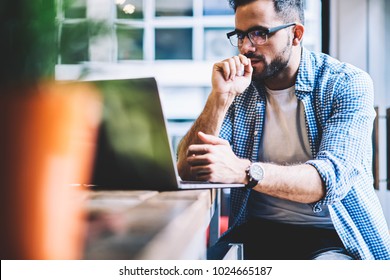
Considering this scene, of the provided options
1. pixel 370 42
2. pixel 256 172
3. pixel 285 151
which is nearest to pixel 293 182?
pixel 256 172

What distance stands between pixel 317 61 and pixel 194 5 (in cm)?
118

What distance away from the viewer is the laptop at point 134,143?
2.28ft

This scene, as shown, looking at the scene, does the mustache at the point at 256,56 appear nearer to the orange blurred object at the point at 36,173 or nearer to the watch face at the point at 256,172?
the watch face at the point at 256,172

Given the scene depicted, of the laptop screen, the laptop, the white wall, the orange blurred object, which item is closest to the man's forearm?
the laptop

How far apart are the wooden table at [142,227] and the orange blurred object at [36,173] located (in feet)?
0.10

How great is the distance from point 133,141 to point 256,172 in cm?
36

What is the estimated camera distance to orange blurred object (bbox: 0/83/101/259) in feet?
1.33

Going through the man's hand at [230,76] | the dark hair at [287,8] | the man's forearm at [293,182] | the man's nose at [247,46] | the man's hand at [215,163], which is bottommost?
the man's forearm at [293,182]

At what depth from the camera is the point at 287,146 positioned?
137cm

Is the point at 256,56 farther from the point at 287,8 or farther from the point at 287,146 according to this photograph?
the point at 287,146

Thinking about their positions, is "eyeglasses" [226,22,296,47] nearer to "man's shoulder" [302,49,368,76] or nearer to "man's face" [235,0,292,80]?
"man's face" [235,0,292,80]

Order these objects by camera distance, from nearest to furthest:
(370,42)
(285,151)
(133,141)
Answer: (133,141), (285,151), (370,42)

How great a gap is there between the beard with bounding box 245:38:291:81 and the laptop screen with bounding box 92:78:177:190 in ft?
2.34

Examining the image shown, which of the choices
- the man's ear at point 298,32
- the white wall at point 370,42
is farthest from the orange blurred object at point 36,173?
the white wall at point 370,42
